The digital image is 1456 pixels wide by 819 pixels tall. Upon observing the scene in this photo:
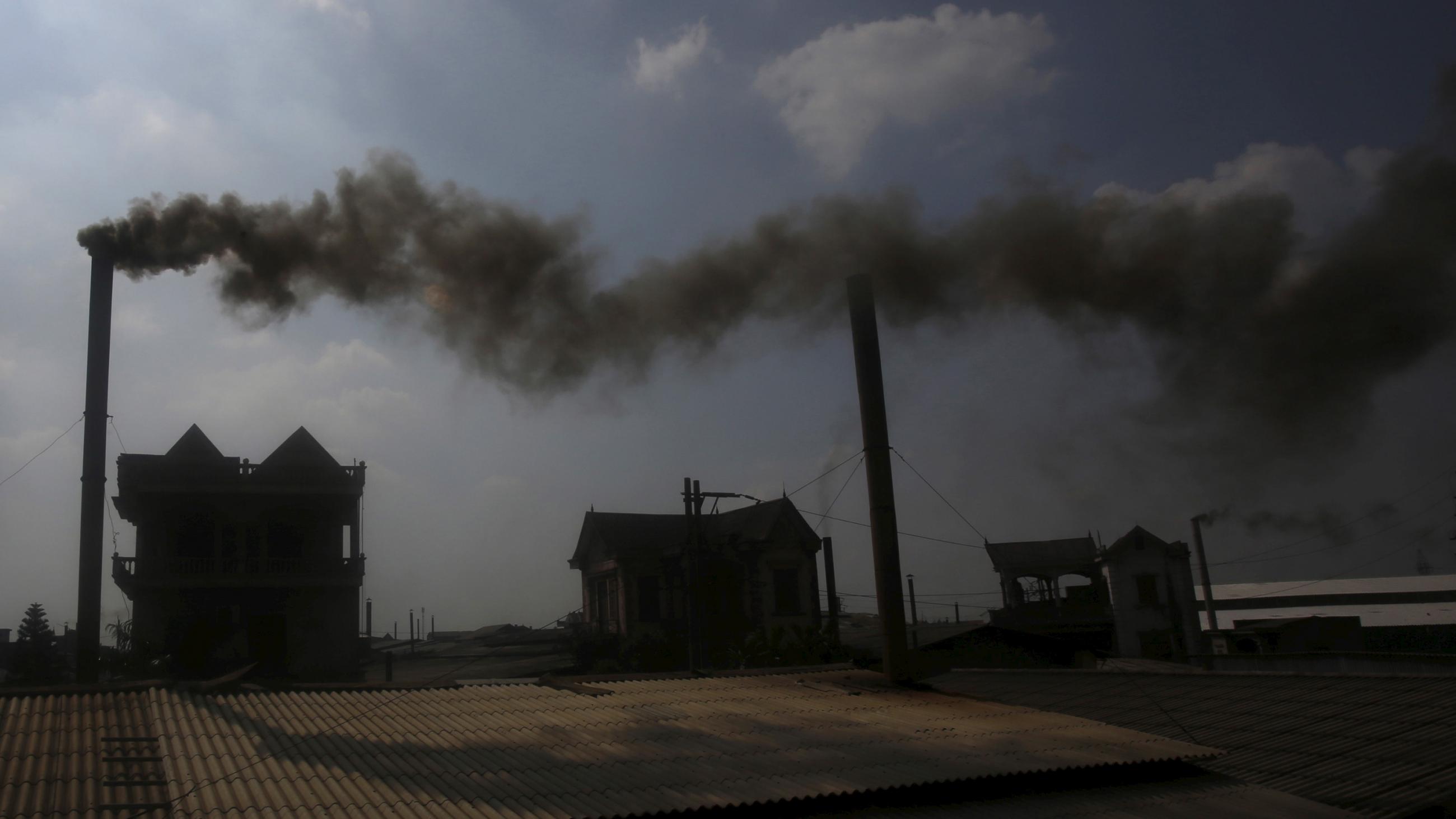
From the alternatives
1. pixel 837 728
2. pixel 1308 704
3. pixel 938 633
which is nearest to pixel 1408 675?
pixel 1308 704

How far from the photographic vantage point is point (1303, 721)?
12531 mm

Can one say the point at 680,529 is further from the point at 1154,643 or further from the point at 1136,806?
the point at 1136,806

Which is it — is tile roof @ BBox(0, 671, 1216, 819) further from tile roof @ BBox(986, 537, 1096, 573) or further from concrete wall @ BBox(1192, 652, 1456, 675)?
tile roof @ BBox(986, 537, 1096, 573)

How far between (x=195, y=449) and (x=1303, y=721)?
33091 millimetres

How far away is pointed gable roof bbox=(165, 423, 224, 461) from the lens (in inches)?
1291

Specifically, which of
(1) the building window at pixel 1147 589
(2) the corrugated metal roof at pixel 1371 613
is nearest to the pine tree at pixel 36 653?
(1) the building window at pixel 1147 589

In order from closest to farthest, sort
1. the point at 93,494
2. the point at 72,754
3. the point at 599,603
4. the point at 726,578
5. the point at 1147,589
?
the point at 72,754, the point at 93,494, the point at 726,578, the point at 599,603, the point at 1147,589

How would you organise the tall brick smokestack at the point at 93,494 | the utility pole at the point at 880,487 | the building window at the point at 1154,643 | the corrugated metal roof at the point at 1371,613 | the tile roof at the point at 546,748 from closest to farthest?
1. the tile roof at the point at 546,748
2. the tall brick smokestack at the point at 93,494
3. the utility pole at the point at 880,487
4. the building window at the point at 1154,643
5. the corrugated metal roof at the point at 1371,613

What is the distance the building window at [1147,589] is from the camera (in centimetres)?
4319

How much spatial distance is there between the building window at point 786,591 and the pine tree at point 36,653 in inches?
1071

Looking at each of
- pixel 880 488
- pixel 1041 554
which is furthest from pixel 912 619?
pixel 880 488

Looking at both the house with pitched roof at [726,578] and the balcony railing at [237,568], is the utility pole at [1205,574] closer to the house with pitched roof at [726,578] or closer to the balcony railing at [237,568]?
the house with pitched roof at [726,578]

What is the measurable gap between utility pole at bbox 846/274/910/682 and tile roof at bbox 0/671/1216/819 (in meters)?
4.16

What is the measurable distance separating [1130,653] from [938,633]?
12.7 meters
